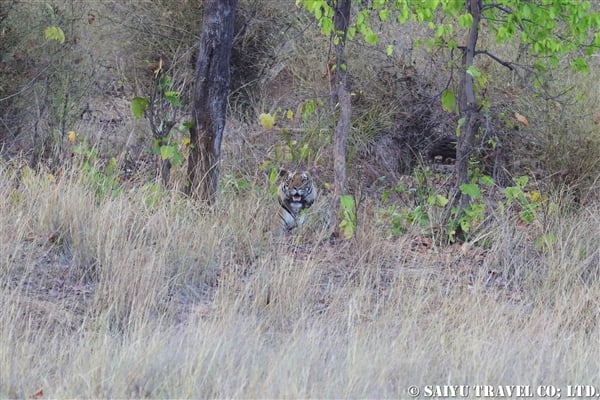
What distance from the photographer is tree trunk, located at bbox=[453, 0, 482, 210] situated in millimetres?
8352

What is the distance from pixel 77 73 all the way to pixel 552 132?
19.5ft

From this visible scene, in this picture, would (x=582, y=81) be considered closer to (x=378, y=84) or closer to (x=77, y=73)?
(x=378, y=84)

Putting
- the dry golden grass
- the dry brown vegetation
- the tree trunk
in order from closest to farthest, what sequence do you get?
the dry golden grass < the dry brown vegetation < the tree trunk

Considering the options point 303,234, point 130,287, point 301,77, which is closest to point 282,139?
point 301,77

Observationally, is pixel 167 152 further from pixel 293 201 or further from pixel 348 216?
pixel 348 216

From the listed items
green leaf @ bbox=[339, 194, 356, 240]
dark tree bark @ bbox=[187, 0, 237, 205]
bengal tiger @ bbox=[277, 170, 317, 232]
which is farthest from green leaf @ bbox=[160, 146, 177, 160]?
green leaf @ bbox=[339, 194, 356, 240]

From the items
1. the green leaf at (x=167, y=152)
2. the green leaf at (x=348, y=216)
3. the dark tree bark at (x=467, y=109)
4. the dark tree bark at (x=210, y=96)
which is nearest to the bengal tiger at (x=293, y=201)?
the green leaf at (x=348, y=216)

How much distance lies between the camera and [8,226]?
25.7ft

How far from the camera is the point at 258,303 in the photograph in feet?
22.8

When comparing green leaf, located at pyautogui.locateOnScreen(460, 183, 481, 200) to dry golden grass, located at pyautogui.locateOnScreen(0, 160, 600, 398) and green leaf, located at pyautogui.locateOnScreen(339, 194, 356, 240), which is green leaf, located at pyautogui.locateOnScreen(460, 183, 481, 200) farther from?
green leaf, located at pyautogui.locateOnScreen(339, 194, 356, 240)

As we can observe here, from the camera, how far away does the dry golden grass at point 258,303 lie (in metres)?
5.52

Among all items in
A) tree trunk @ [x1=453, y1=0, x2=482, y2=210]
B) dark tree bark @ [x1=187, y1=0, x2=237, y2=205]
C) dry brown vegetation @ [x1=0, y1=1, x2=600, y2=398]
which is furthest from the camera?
dark tree bark @ [x1=187, y1=0, x2=237, y2=205]

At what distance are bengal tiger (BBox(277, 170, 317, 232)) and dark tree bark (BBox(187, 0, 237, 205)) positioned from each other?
2.38 feet

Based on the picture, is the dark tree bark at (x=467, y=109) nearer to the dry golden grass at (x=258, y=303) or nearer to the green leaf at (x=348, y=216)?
the dry golden grass at (x=258, y=303)
